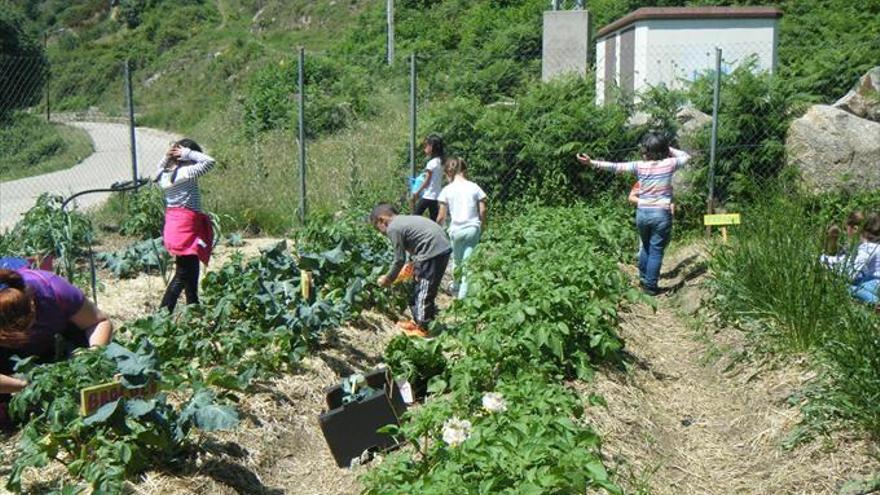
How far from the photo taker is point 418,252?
704 cm

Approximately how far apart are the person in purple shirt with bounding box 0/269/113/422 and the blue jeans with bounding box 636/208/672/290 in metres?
5.25

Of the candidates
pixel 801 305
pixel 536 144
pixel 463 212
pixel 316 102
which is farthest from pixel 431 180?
pixel 316 102

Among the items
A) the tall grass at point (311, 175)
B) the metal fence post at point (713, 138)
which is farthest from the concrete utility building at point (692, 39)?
the tall grass at point (311, 175)

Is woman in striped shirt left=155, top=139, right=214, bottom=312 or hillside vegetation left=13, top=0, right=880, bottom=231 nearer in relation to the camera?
woman in striped shirt left=155, top=139, right=214, bottom=312

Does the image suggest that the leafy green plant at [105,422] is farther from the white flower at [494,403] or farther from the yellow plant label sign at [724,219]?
the yellow plant label sign at [724,219]

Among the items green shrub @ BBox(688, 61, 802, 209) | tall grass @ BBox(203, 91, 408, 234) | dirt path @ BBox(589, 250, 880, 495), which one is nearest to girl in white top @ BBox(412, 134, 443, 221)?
tall grass @ BBox(203, 91, 408, 234)

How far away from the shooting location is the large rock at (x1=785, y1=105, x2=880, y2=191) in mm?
10625

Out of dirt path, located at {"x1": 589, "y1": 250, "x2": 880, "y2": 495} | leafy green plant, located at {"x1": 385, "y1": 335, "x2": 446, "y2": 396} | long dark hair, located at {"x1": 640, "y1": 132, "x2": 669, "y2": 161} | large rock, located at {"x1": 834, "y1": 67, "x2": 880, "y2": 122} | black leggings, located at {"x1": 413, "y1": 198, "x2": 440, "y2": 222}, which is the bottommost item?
dirt path, located at {"x1": 589, "y1": 250, "x2": 880, "y2": 495}

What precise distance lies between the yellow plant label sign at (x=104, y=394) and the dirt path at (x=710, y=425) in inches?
83.2

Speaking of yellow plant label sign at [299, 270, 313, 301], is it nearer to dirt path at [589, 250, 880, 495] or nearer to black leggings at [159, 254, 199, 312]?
black leggings at [159, 254, 199, 312]

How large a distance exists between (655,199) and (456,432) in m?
5.71

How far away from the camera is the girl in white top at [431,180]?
952 cm

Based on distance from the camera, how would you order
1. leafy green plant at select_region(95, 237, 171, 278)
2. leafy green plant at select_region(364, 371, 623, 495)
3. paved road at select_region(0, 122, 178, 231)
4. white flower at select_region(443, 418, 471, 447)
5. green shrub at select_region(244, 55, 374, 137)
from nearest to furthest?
leafy green plant at select_region(364, 371, 623, 495)
white flower at select_region(443, 418, 471, 447)
leafy green plant at select_region(95, 237, 171, 278)
green shrub at select_region(244, 55, 374, 137)
paved road at select_region(0, 122, 178, 231)

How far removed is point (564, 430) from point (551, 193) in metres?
7.72
